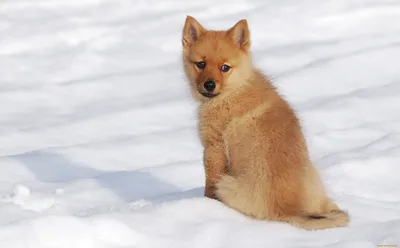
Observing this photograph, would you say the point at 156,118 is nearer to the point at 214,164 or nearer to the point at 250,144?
the point at 214,164

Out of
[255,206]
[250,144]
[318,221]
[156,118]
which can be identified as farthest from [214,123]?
[156,118]

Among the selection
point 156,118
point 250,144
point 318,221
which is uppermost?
point 250,144

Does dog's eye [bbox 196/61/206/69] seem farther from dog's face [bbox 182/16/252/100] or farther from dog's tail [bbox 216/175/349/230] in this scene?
dog's tail [bbox 216/175/349/230]

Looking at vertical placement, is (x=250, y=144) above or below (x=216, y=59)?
below

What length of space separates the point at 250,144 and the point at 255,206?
294 mm

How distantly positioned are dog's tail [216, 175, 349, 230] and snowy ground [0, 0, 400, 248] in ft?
0.17

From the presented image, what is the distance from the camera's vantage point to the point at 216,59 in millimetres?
4262

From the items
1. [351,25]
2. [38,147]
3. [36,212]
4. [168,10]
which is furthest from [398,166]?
[168,10]

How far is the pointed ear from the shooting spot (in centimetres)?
437

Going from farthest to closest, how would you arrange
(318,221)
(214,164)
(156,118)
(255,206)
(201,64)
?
(156,118), (201,64), (214,164), (255,206), (318,221)

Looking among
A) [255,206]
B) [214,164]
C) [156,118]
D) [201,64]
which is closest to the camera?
Answer: [255,206]

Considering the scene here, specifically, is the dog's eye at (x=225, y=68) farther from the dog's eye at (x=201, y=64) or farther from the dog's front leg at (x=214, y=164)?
the dog's front leg at (x=214, y=164)

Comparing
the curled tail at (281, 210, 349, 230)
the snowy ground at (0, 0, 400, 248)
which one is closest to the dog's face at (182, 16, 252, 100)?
the snowy ground at (0, 0, 400, 248)

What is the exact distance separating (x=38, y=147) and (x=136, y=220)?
8.62 ft
